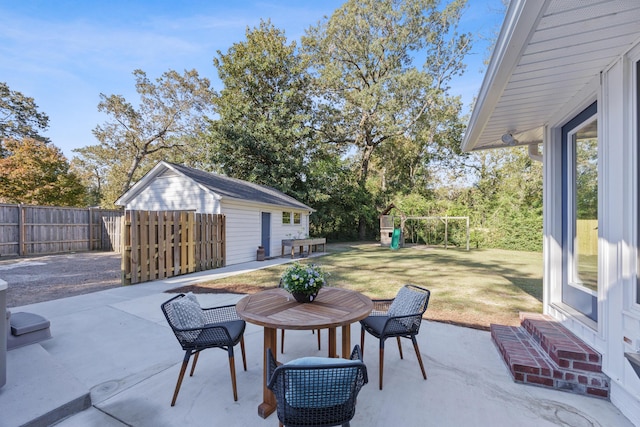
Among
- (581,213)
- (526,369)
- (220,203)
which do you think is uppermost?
(220,203)

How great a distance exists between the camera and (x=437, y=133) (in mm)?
20844

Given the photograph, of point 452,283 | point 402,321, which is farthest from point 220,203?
point 402,321

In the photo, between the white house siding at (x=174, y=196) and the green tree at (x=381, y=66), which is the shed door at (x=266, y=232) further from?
the green tree at (x=381, y=66)

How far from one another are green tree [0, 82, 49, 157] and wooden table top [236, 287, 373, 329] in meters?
22.6

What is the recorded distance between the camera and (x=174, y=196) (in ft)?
34.4

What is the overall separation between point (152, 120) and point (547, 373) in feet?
82.8

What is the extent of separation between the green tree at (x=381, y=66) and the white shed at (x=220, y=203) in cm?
941

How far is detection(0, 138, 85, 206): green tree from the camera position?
45.2 ft

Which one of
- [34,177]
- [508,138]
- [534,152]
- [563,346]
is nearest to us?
[563,346]

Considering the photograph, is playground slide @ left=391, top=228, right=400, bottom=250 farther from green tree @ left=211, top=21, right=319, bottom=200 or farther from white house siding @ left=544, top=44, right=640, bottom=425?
white house siding @ left=544, top=44, right=640, bottom=425

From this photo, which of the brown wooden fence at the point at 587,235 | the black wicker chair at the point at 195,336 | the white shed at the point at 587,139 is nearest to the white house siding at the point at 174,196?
the black wicker chair at the point at 195,336

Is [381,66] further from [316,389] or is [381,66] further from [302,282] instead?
[316,389]

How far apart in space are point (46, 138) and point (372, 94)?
21.1 m

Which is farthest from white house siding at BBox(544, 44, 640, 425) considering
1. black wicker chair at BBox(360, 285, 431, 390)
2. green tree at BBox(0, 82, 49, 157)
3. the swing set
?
green tree at BBox(0, 82, 49, 157)
